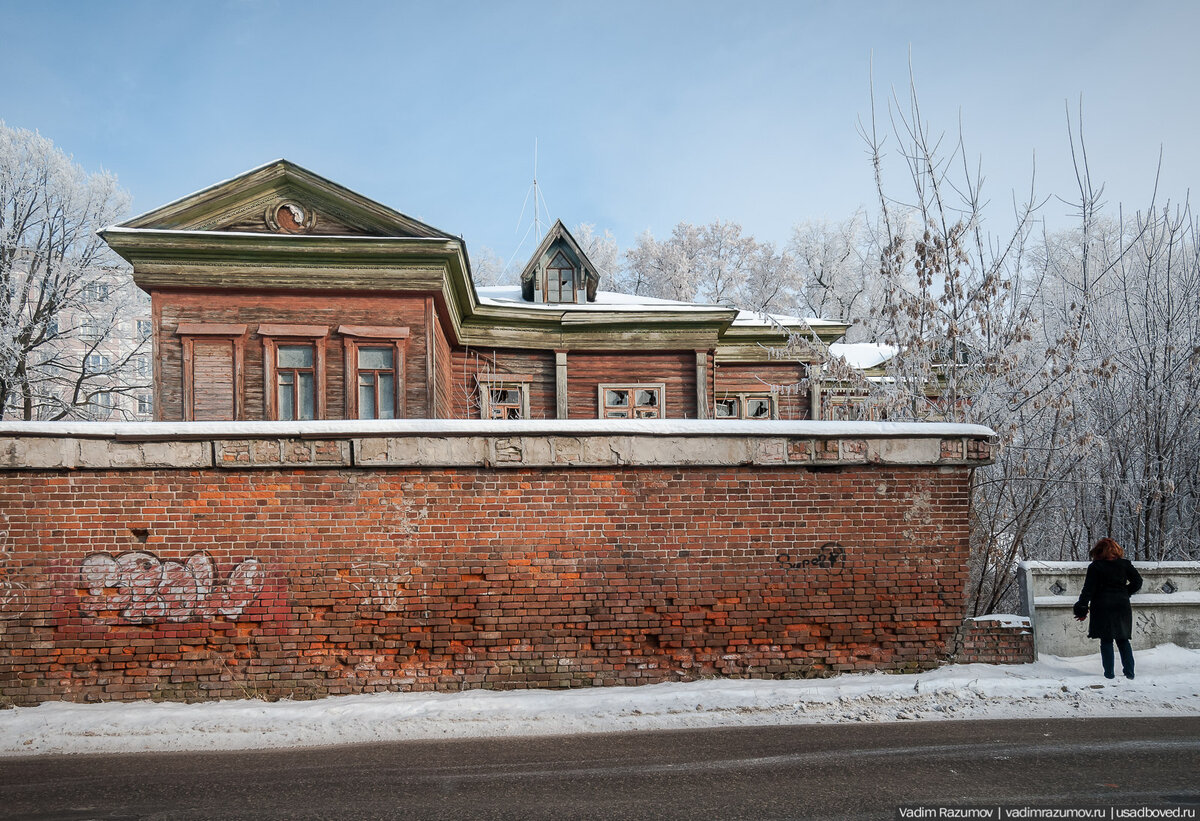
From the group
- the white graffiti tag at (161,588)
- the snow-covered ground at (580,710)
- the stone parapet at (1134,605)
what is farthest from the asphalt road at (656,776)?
the stone parapet at (1134,605)

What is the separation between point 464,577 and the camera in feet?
22.7

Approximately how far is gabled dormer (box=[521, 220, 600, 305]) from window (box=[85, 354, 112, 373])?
52.1ft

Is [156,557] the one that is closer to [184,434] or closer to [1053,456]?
[184,434]

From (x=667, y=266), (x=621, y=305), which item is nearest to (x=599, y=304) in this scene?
(x=621, y=305)

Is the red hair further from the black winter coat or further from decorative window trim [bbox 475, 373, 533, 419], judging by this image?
decorative window trim [bbox 475, 373, 533, 419]

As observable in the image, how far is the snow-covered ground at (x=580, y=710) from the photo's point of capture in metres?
5.98

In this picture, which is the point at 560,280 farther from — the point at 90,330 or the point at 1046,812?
the point at 90,330

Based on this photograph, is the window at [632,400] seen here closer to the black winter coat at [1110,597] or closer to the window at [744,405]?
the window at [744,405]

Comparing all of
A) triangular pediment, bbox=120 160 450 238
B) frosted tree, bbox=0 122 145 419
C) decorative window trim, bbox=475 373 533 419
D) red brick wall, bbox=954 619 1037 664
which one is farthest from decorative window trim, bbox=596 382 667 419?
frosted tree, bbox=0 122 145 419

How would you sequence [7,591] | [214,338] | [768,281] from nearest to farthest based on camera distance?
[7,591] < [214,338] < [768,281]

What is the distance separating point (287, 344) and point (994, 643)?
42.1ft

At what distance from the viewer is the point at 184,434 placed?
6.75m

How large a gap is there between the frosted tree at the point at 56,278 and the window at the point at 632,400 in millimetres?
16966

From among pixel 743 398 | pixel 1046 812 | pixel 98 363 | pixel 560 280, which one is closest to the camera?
pixel 1046 812
